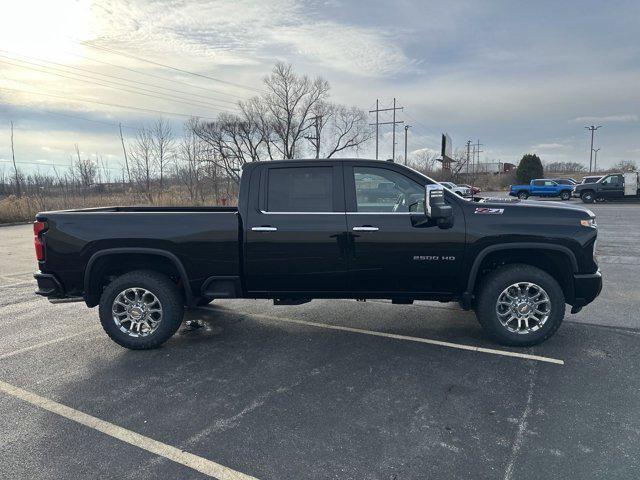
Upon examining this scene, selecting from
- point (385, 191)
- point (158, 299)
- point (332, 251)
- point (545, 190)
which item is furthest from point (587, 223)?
point (545, 190)

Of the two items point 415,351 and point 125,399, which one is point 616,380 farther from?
point 125,399

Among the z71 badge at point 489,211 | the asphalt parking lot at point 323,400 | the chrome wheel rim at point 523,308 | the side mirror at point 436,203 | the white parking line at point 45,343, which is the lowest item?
the asphalt parking lot at point 323,400

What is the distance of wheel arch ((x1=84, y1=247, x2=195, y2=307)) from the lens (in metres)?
4.52

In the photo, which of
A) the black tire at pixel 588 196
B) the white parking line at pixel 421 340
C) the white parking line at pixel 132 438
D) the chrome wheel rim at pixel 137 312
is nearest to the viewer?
the white parking line at pixel 132 438

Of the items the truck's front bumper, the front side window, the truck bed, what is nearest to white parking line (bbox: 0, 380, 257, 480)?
the truck bed

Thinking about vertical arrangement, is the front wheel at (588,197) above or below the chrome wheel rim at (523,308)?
above

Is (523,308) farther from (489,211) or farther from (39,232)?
(39,232)

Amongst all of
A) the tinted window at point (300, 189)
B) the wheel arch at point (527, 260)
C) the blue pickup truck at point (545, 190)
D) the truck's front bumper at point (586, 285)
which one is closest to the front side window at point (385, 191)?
the tinted window at point (300, 189)

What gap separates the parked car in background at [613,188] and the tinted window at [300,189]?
30.9 metres

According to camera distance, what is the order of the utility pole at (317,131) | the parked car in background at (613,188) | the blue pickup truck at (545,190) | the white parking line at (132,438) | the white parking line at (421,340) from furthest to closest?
the utility pole at (317,131) → the blue pickup truck at (545,190) → the parked car in background at (613,188) → the white parking line at (421,340) → the white parking line at (132,438)

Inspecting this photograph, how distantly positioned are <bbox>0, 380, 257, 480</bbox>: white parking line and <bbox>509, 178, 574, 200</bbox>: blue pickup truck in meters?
39.2

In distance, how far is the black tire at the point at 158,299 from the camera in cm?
457

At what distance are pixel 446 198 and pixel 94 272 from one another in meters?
3.85

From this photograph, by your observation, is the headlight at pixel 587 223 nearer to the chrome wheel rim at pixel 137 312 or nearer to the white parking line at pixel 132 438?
the white parking line at pixel 132 438
